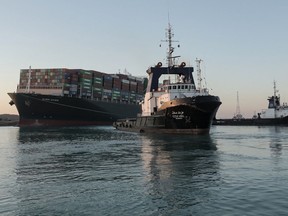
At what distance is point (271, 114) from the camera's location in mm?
110938

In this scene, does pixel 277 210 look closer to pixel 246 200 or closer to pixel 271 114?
pixel 246 200

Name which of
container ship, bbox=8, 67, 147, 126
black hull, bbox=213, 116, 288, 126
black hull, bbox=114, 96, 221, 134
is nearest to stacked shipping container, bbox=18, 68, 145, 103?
container ship, bbox=8, 67, 147, 126

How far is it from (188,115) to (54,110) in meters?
56.8

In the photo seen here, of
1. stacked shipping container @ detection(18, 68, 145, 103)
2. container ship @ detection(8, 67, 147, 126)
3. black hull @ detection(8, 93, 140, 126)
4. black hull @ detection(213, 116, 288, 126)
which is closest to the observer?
black hull @ detection(8, 93, 140, 126)

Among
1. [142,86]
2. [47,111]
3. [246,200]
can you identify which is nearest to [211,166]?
[246,200]

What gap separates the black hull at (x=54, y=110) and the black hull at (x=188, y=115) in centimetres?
4974

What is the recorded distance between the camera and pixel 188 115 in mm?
42812

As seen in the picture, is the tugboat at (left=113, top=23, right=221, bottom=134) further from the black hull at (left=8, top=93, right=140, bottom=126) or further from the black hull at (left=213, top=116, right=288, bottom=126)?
the black hull at (left=213, top=116, right=288, bottom=126)

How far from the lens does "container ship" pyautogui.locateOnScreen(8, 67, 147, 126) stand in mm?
89188

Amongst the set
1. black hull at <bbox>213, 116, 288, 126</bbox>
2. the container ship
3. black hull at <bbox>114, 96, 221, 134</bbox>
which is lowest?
black hull at <bbox>114, 96, 221, 134</bbox>

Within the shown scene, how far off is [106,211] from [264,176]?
26.9ft

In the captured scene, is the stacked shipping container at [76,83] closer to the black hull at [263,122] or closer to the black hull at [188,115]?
the black hull at [263,122]

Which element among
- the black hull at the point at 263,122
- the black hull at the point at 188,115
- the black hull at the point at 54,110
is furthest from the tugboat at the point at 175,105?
the black hull at the point at 263,122

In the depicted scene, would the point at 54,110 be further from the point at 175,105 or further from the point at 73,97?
the point at 175,105
